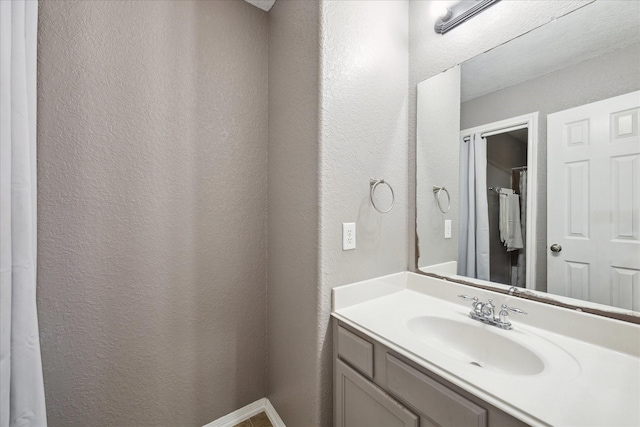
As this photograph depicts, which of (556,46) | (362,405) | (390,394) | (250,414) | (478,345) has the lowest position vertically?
(250,414)

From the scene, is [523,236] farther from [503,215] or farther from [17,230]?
[17,230]

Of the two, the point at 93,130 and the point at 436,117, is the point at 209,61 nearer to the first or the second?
the point at 93,130

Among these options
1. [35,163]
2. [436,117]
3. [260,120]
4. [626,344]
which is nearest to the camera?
[626,344]

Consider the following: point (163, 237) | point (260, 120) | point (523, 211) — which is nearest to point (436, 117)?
point (523, 211)

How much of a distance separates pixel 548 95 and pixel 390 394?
1.26 m

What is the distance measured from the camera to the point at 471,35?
121cm

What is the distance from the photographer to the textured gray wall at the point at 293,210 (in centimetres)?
117

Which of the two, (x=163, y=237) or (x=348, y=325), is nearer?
(x=348, y=325)

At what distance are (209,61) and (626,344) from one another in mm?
2092

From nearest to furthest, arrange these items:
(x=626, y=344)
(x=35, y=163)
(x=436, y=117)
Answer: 1. (x=626, y=344)
2. (x=35, y=163)
3. (x=436, y=117)

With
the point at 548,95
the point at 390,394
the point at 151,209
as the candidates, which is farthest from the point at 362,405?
the point at 548,95

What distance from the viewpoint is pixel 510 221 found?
43.4 inches

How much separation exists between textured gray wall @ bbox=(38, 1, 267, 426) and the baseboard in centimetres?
4

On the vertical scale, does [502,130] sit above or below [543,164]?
above
